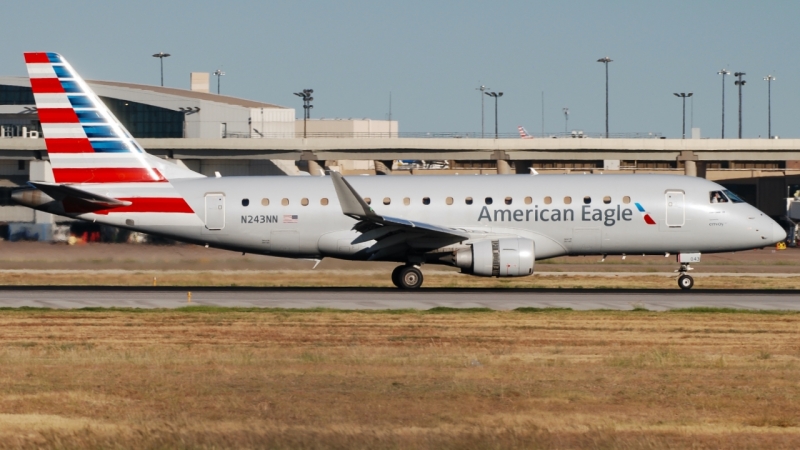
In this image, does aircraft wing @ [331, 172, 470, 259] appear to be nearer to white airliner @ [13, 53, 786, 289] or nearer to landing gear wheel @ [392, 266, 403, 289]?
white airliner @ [13, 53, 786, 289]

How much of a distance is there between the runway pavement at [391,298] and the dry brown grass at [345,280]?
417cm

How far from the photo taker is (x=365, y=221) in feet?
109

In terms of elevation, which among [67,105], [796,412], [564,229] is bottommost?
[796,412]

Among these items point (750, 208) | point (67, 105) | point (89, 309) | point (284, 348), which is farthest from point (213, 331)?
point (750, 208)

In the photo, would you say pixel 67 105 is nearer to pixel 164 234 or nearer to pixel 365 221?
pixel 164 234

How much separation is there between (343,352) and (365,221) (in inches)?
511

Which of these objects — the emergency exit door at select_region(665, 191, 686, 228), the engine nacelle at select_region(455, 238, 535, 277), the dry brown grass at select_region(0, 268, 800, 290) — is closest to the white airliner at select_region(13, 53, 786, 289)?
the emergency exit door at select_region(665, 191, 686, 228)

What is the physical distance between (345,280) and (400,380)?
23.0 meters

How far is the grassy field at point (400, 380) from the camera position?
13055mm

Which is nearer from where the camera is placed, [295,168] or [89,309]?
[89,309]

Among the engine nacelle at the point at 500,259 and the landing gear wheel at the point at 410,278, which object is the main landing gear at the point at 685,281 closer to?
the engine nacelle at the point at 500,259

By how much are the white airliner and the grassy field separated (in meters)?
7.20

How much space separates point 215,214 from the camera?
35.3m

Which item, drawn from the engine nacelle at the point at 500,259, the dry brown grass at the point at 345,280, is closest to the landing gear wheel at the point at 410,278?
the engine nacelle at the point at 500,259
